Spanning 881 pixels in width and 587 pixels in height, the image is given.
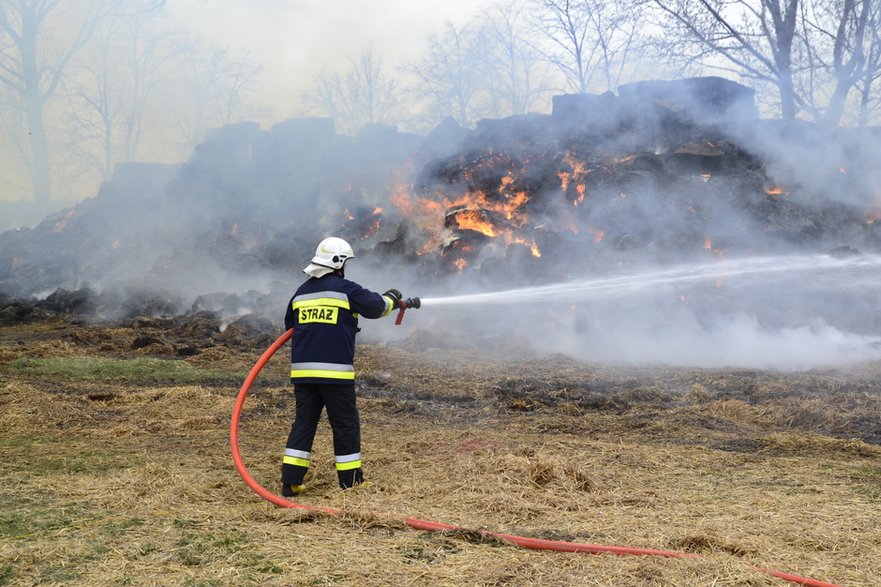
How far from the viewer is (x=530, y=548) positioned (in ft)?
12.0

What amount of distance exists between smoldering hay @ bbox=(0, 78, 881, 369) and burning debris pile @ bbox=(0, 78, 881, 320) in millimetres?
61

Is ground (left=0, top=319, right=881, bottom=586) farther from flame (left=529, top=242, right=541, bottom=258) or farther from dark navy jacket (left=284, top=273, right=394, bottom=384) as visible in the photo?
flame (left=529, top=242, right=541, bottom=258)

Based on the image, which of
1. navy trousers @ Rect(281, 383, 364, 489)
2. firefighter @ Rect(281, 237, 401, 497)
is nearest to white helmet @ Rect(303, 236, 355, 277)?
firefighter @ Rect(281, 237, 401, 497)

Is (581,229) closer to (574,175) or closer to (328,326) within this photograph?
(574,175)

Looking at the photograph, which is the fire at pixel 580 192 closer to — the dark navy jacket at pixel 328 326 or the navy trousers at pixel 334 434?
the dark navy jacket at pixel 328 326

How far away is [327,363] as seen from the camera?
17.5ft

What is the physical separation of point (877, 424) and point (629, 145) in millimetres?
14865

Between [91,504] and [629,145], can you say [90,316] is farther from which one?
[91,504]

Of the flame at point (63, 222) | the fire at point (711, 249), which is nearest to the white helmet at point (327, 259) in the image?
the fire at point (711, 249)

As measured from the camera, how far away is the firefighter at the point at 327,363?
527cm

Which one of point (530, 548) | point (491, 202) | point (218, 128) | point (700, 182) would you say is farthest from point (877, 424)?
point (218, 128)

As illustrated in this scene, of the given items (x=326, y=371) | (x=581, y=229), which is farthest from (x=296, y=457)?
(x=581, y=229)

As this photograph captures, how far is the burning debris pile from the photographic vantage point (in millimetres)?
18234

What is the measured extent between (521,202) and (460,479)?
15.9 m
